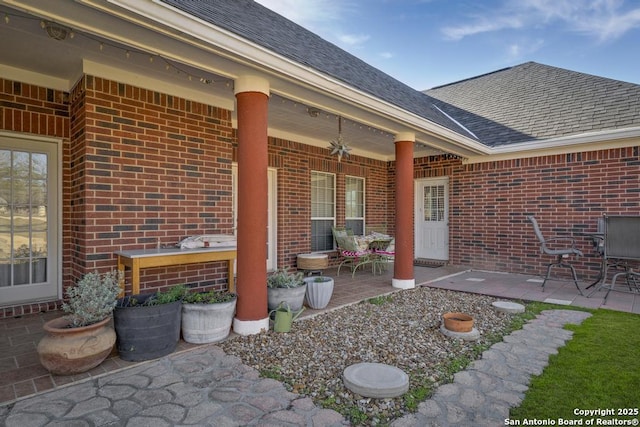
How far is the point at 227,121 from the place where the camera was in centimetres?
468

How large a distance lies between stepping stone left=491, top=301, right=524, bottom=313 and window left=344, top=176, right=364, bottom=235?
4.02 meters

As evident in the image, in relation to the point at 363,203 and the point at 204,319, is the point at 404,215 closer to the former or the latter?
the point at 363,203

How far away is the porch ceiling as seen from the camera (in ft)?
7.98

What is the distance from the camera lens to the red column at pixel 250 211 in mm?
3383

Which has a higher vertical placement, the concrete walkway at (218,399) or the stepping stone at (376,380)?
the stepping stone at (376,380)

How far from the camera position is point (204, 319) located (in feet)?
10.3

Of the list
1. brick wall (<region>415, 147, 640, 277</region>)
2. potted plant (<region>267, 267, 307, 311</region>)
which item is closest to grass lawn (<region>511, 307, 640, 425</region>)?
potted plant (<region>267, 267, 307, 311</region>)

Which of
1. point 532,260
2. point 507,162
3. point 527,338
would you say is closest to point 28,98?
point 527,338

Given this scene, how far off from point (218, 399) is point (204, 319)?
3.31 feet

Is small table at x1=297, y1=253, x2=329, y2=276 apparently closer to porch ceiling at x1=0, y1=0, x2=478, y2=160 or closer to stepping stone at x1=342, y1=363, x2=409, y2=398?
porch ceiling at x1=0, y1=0, x2=478, y2=160

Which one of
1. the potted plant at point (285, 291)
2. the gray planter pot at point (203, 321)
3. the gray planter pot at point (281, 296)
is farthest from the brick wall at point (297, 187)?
the gray planter pot at point (203, 321)

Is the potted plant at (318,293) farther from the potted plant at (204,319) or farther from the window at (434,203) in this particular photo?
the window at (434,203)

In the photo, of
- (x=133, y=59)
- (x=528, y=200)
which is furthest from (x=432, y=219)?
(x=133, y=59)

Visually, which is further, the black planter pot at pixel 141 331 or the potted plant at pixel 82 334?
the black planter pot at pixel 141 331
